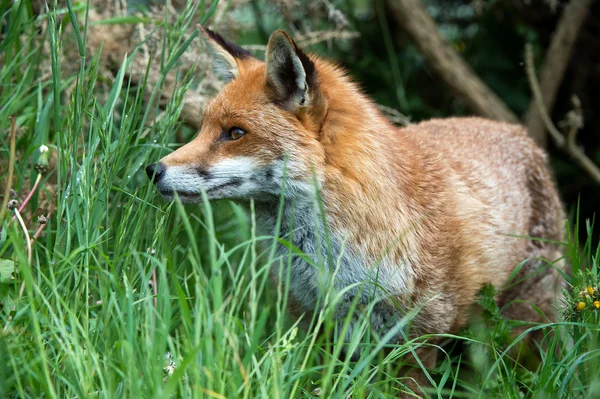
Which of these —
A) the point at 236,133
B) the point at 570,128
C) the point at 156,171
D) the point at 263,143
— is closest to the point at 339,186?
the point at 263,143

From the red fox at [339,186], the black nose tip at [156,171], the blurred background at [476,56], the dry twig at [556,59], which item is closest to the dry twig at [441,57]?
the blurred background at [476,56]

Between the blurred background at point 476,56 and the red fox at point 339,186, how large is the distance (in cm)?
242

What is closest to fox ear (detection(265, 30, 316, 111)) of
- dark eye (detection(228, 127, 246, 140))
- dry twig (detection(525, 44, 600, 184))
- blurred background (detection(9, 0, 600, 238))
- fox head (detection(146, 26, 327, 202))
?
fox head (detection(146, 26, 327, 202))

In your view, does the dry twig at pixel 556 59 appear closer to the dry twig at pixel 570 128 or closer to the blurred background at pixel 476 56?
the blurred background at pixel 476 56

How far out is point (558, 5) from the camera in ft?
24.0

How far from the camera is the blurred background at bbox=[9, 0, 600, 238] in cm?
686

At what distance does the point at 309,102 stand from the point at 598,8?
5200 millimetres

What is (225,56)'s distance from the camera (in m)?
4.23

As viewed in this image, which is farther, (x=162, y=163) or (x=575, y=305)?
(x=162, y=163)

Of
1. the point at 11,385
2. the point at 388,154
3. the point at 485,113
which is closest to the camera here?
the point at 11,385

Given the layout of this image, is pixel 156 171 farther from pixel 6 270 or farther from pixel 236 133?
pixel 6 270

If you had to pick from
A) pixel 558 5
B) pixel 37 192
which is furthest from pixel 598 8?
pixel 37 192

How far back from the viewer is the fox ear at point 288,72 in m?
3.50

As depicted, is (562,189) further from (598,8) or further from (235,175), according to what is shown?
(235,175)
